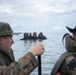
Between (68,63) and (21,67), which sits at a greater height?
(21,67)

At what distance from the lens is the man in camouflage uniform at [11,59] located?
3.97m

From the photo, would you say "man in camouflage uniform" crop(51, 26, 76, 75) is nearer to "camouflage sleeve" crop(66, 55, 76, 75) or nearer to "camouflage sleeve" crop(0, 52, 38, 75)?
"camouflage sleeve" crop(66, 55, 76, 75)

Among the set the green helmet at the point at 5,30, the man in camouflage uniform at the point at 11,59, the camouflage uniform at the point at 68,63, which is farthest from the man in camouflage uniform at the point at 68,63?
the green helmet at the point at 5,30

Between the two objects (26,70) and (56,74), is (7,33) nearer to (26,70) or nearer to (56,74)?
(26,70)

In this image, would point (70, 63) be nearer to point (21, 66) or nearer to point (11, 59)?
point (11, 59)

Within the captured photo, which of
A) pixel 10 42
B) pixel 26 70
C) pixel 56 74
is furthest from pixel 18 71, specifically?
pixel 56 74

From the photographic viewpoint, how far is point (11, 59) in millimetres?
4461

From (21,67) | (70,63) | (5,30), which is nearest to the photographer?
(21,67)

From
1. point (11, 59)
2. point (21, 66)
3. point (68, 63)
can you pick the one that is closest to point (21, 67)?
point (21, 66)

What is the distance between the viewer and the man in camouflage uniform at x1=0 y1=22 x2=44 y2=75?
156 inches

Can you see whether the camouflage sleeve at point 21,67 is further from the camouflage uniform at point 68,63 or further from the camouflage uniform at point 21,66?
the camouflage uniform at point 68,63

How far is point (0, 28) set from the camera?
4.31 m

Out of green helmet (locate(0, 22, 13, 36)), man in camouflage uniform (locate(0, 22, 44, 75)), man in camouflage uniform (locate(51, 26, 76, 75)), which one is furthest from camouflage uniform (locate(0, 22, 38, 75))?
man in camouflage uniform (locate(51, 26, 76, 75))

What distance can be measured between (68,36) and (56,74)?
724mm
